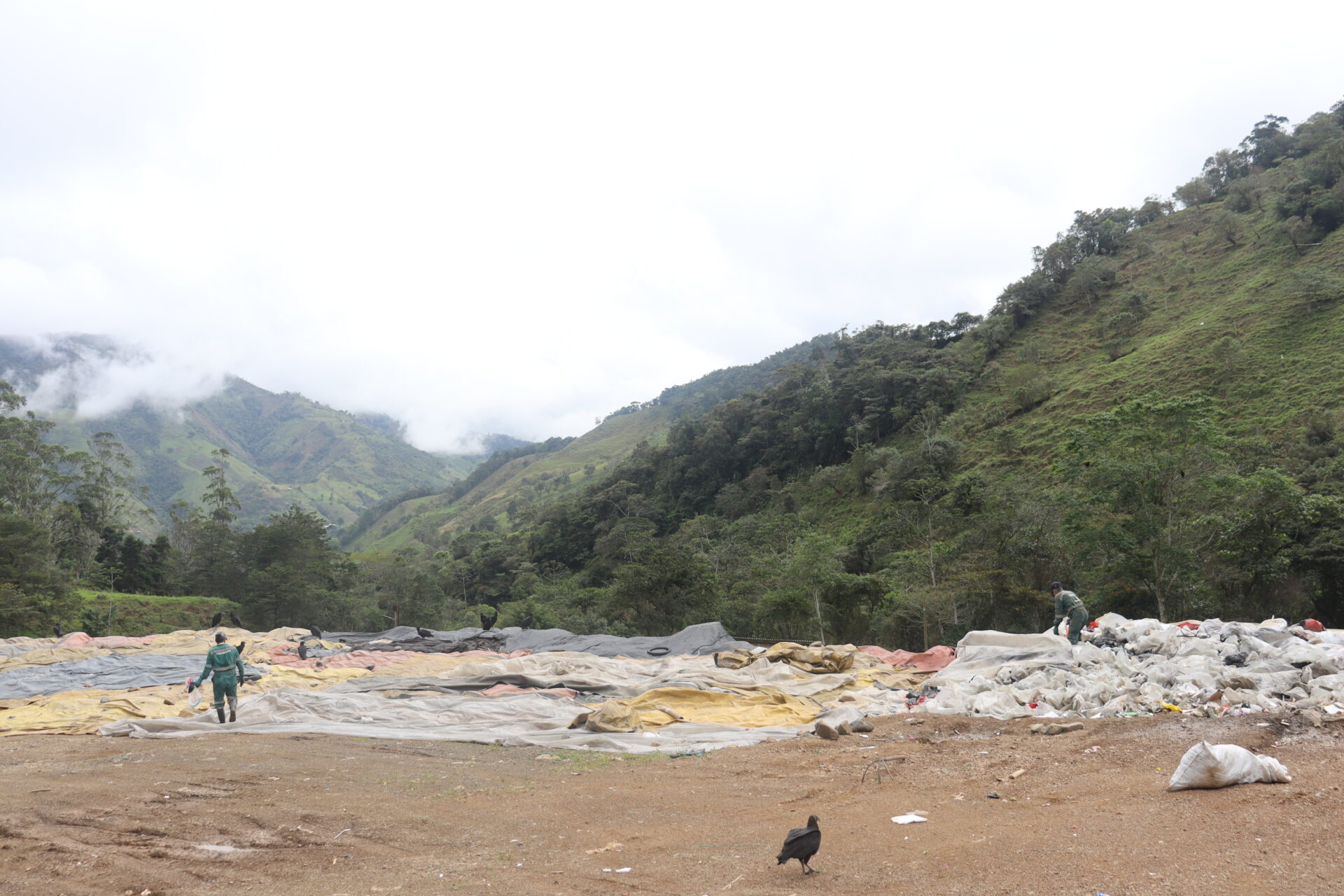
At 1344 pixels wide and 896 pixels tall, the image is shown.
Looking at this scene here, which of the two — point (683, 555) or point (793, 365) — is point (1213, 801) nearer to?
point (683, 555)

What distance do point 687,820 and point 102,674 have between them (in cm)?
1431

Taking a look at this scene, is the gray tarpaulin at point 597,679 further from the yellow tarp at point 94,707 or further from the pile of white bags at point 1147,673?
the pile of white bags at point 1147,673

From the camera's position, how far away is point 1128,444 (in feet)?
60.5

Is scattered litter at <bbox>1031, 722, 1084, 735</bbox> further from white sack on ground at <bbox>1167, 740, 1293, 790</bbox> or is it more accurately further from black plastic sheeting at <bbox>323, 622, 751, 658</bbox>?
black plastic sheeting at <bbox>323, 622, 751, 658</bbox>

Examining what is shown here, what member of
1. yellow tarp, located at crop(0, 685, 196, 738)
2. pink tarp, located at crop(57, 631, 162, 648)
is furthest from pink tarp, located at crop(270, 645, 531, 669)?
pink tarp, located at crop(57, 631, 162, 648)

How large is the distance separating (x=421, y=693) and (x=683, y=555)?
1557cm

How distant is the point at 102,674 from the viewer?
14.4 m

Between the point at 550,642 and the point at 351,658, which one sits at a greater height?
the point at 351,658

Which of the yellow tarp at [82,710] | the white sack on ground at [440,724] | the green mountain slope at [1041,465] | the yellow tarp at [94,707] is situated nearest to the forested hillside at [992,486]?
the green mountain slope at [1041,465]

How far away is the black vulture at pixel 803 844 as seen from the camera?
4.16 meters

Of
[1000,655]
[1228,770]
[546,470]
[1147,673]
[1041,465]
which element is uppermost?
[546,470]

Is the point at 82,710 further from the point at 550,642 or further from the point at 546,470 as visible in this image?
the point at 546,470

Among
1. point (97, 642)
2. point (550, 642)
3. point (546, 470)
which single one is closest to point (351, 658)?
point (550, 642)

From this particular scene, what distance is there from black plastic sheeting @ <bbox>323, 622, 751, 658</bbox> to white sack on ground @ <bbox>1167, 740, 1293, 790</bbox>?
40.1ft
